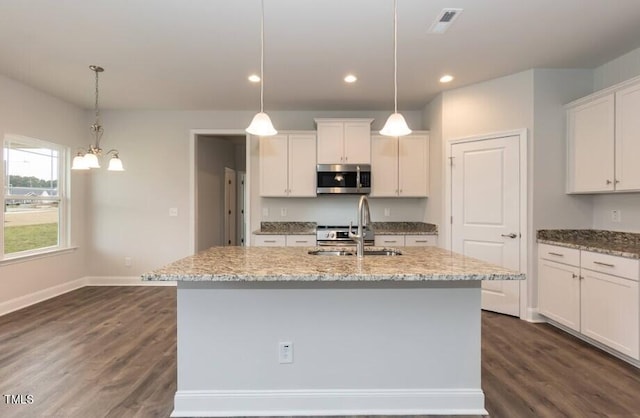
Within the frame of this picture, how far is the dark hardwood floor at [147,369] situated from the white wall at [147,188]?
53.8 inches

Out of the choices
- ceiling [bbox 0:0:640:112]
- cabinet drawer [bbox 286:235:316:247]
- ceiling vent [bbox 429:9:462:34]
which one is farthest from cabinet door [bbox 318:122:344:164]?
ceiling vent [bbox 429:9:462:34]

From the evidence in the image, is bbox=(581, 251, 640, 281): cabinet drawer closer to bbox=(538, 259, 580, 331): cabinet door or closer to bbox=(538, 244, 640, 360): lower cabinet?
bbox=(538, 244, 640, 360): lower cabinet

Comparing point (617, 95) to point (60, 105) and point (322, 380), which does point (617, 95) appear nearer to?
point (322, 380)

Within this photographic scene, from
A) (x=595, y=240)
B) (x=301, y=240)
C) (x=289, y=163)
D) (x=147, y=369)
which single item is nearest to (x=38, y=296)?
(x=147, y=369)

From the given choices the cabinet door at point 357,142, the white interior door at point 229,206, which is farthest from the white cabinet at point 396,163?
the white interior door at point 229,206

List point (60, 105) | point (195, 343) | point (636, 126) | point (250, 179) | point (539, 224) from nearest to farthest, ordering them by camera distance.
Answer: point (195, 343) < point (636, 126) < point (539, 224) < point (60, 105) < point (250, 179)

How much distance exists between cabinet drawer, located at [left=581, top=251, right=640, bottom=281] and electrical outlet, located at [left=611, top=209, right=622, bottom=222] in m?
0.73

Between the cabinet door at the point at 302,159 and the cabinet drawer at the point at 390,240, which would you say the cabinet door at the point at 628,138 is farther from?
the cabinet door at the point at 302,159

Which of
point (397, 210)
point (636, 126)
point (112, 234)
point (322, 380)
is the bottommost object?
point (322, 380)

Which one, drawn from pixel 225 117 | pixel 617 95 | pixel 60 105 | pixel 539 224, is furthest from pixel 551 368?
pixel 60 105

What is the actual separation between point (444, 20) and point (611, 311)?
8.51 feet

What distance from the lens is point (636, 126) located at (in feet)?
8.91

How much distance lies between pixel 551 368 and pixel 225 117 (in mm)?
4712

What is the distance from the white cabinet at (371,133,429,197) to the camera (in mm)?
4574
